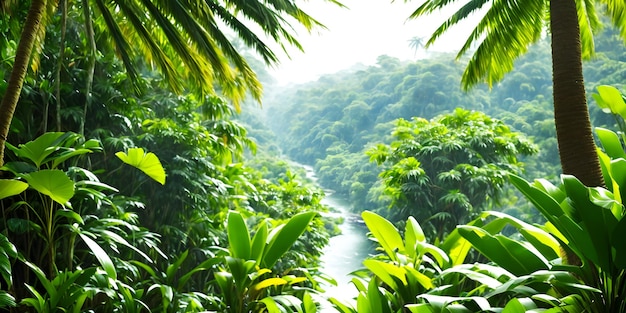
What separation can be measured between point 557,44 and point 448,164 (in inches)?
139

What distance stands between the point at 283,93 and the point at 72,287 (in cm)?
1304

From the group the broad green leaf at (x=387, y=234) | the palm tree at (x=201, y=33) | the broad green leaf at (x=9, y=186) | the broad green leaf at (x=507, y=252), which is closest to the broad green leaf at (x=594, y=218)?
the broad green leaf at (x=507, y=252)

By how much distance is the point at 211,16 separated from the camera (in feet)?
8.59

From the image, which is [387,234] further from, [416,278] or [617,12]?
[617,12]

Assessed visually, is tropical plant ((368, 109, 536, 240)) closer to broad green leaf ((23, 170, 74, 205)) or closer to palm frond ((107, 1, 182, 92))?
palm frond ((107, 1, 182, 92))

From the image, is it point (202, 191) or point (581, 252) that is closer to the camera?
point (581, 252)

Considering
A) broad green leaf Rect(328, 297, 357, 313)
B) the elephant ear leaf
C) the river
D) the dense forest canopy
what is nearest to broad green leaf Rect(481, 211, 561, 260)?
the dense forest canopy

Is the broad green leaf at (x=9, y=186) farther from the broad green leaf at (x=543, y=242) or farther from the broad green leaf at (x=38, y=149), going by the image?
the broad green leaf at (x=543, y=242)

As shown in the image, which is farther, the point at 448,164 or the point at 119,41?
the point at 448,164

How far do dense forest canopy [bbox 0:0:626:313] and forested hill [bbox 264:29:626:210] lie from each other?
0.10 metres

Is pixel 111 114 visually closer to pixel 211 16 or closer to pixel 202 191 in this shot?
pixel 202 191

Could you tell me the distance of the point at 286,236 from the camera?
5.95 feet

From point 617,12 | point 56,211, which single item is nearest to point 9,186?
point 56,211

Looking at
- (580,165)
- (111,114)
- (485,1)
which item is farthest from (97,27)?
(580,165)
